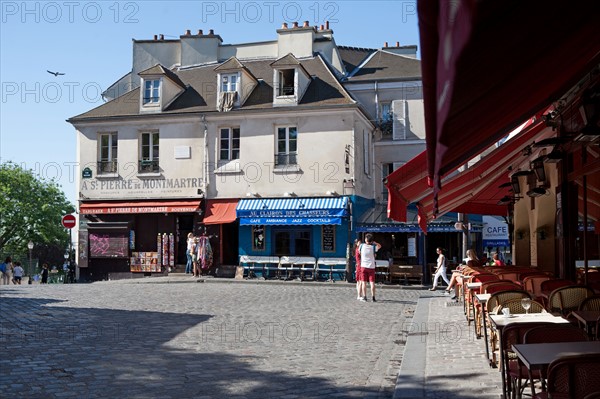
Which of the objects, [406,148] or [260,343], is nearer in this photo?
[260,343]

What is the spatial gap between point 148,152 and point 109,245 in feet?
14.6

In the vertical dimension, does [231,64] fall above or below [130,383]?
above

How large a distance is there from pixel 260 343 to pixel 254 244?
17497 mm

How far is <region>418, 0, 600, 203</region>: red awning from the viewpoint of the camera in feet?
5.43

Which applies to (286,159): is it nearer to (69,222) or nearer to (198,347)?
(69,222)

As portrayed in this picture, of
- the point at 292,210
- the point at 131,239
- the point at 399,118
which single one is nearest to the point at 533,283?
the point at 292,210

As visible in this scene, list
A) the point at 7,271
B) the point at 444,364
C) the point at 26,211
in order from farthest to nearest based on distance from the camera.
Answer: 1. the point at 26,211
2. the point at 7,271
3. the point at 444,364

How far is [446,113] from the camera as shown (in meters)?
1.92

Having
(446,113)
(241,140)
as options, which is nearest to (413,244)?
(241,140)

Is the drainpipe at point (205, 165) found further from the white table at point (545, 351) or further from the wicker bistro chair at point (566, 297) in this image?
the white table at point (545, 351)

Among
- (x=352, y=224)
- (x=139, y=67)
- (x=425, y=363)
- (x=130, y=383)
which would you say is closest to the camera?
(x=130, y=383)

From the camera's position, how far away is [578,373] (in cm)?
369

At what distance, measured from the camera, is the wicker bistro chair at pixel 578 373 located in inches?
144

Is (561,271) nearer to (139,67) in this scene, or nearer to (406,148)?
(406,148)
